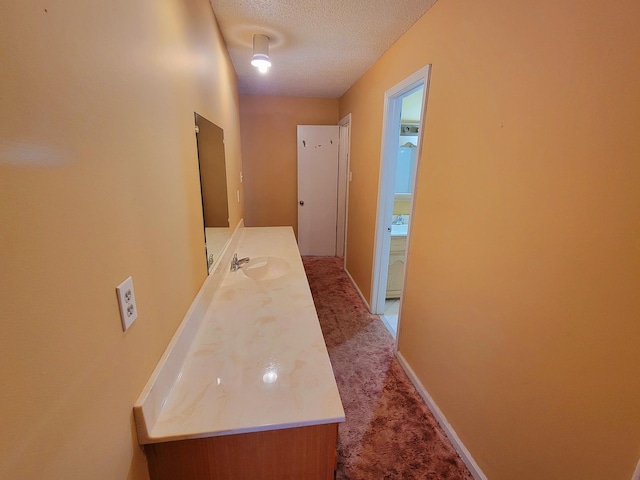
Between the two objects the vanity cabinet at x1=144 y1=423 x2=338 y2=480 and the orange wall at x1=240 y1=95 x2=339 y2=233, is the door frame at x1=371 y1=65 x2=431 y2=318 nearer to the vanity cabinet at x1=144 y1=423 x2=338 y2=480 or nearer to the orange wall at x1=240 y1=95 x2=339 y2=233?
the vanity cabinet at x1=144 y1=423 x2=338 y2=480

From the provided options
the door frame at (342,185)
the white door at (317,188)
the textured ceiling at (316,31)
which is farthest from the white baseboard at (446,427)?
the white door at (317,188)

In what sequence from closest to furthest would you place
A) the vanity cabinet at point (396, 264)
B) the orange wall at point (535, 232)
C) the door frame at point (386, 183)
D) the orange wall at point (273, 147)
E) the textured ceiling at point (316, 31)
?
1. the orange wall at point (535, 232)
2. the textured ceiling at point (316, 31)
3. the door frame at point (386, 183)
4. the vanity cabinet at point (396, 264)
5. the orange wall at point (273, 147)

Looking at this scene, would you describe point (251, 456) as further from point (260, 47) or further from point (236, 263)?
point (260, 47)

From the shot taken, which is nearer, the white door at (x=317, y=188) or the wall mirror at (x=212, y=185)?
the wall mirror at (x=212, y=185)

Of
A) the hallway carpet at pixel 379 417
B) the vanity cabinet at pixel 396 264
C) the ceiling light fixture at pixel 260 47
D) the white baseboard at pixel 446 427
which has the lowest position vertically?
the hallway carpet at pixel 379 417

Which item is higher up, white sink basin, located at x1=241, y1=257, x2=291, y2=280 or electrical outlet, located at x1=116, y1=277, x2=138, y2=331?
electrical outlet, located at x1=116, y1=277, x2=138, y2=331

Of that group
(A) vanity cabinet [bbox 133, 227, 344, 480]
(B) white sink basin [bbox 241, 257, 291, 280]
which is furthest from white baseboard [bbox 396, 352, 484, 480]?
(B) white sink basin [bbox 241, 257, 291, 280]

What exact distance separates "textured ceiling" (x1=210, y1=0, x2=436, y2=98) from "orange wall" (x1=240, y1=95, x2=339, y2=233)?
0.97 metres

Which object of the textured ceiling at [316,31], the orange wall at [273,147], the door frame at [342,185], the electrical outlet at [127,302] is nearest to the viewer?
the electrical outlet at [127,302]

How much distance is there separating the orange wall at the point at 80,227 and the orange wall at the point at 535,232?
1265 mm

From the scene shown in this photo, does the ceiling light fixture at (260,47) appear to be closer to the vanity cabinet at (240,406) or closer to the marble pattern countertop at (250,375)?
the marble pattern countertop at (250,375)

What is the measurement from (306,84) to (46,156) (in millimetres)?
3349

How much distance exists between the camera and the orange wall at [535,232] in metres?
0.79

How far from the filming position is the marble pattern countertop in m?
0.80
